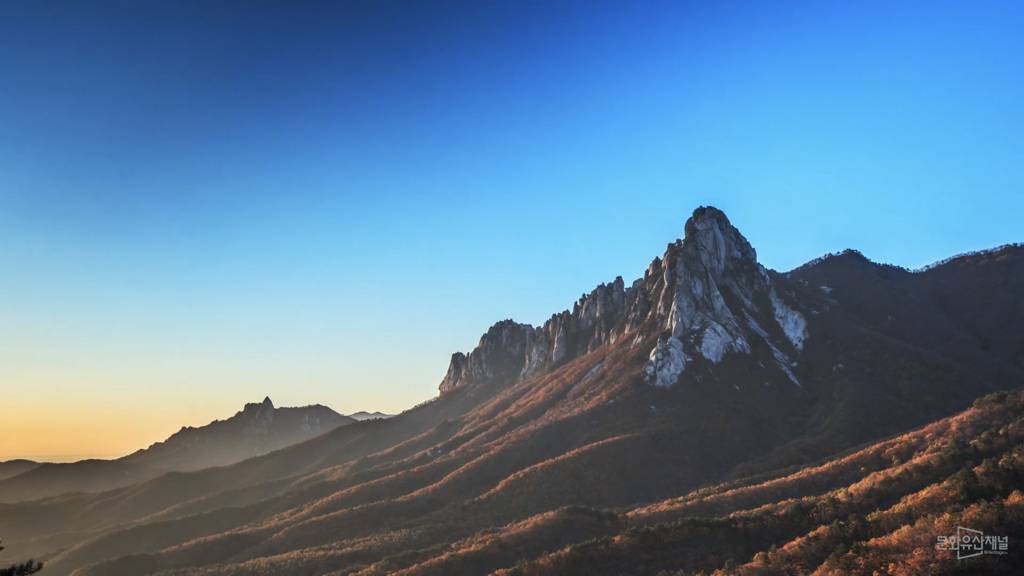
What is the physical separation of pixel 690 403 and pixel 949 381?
48.6m

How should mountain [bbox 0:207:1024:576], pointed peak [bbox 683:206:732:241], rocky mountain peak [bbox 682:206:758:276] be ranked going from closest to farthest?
mountain [bbox 0:207:1024:576] → rocky mountain peak [bbox 682:206:758:276] → pointed peak [bbox 683:206:732:241]

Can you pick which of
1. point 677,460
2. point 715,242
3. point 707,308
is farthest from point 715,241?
point 677,460

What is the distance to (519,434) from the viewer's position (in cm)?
12375

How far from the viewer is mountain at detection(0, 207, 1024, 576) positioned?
45.5 meters

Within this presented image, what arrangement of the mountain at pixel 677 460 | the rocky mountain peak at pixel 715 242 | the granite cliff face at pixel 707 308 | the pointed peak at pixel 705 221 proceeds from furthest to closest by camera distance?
1. the pointed peak at pixel 705 221
2. the rocky mountain peak at pixel 715 242
3. the granite cliff face at pixel 707 308
4. the mountain at pixel 677 460

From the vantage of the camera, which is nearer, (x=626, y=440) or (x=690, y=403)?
(x=626, y=440)

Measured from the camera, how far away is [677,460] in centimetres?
10125

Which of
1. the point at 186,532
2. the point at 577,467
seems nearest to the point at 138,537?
the point at 186,532

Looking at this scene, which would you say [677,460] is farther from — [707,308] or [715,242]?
[715,242]

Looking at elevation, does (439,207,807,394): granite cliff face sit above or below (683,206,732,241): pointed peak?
below

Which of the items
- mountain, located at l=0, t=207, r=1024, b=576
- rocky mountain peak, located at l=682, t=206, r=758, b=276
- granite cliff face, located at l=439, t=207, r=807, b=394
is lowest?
mountain, located at l=0, t=207, r=1024, b=576

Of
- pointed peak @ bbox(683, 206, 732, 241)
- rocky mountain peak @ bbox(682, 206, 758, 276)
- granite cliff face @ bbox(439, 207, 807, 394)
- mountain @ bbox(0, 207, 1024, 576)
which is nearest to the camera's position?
mountain @ bbox(0, 207, 1024, 576)

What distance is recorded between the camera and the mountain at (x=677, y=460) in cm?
4553

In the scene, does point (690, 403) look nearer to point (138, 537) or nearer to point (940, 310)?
point (940, 310)
